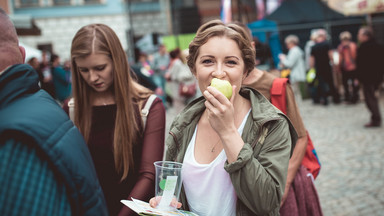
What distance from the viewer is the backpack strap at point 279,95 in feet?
7.68

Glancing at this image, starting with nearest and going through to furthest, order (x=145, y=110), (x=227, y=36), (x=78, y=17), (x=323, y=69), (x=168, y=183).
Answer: (x=168, y=183) → (x=227, y=36) → (x=145, y=110) → (x=323, y=69) → (x=78, y=17)

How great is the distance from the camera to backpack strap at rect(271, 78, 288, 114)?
2.34 meters

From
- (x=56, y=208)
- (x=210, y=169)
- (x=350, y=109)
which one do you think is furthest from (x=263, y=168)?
(x=350, y=109)

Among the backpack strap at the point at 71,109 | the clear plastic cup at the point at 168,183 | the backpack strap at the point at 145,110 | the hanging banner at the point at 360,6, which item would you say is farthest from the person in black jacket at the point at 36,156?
the hanging banner at the point at 360,6

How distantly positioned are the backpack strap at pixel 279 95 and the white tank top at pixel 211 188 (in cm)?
74

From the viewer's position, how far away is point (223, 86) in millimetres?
1514

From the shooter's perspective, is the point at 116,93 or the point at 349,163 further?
the point at 349,163

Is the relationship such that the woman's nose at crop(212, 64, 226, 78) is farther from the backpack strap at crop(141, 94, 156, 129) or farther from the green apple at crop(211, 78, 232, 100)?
the backpack strap at crop(141, 94, 156, 129)

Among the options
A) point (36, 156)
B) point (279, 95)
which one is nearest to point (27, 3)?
point (279, 95)

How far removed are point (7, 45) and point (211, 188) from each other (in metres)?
0.98

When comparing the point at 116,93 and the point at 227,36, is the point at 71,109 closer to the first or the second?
the point at 116,93

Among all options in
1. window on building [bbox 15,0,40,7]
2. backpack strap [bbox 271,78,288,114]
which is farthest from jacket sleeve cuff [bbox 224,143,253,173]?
window on building [bbox 15,0,40,7]

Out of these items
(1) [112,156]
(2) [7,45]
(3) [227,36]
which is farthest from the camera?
(1) [112,156]

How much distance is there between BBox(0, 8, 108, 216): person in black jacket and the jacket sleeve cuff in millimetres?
526
